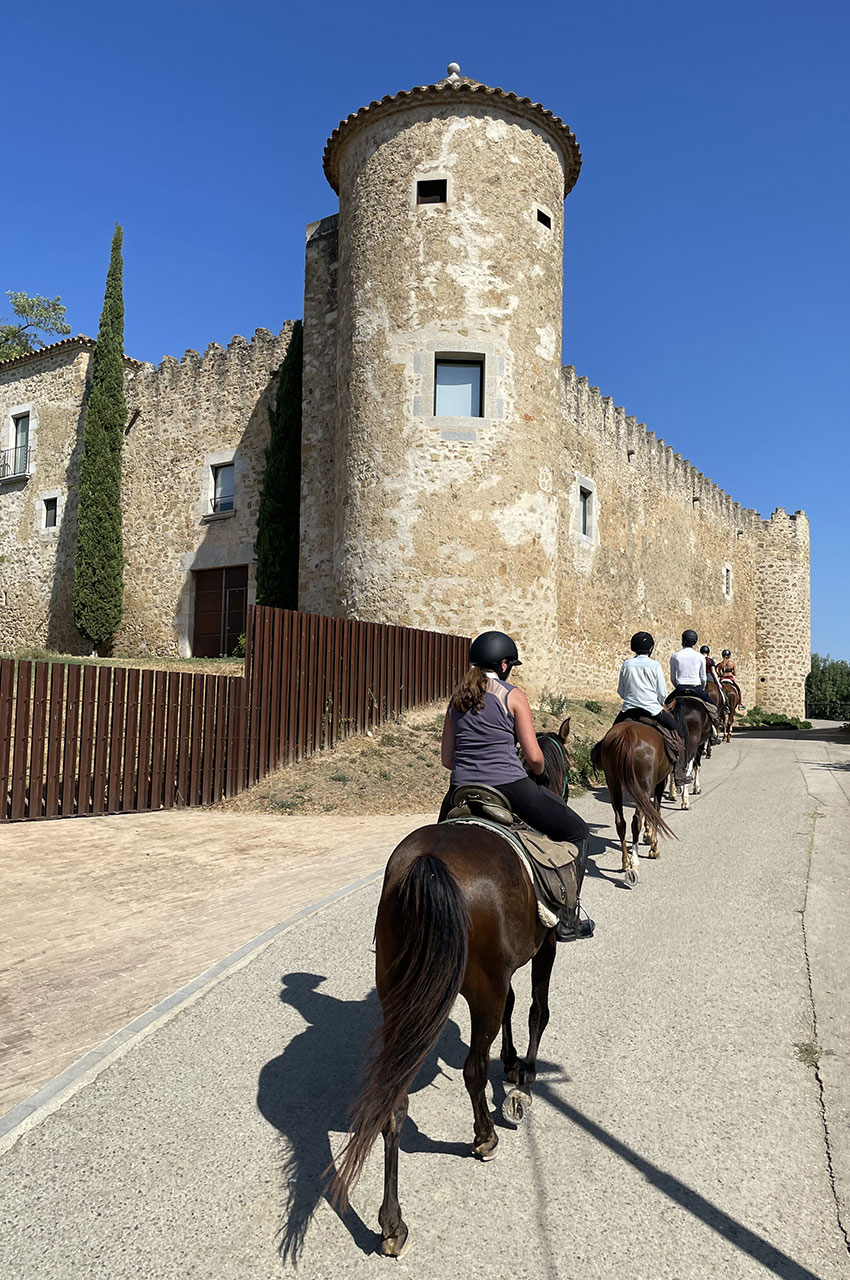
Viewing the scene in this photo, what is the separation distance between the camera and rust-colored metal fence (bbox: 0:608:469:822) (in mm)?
8859

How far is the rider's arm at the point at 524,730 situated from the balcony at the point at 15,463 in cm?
2755

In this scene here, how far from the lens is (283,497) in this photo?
2097cm

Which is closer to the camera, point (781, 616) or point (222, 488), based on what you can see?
point (222, 488)

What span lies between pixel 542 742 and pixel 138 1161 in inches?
109

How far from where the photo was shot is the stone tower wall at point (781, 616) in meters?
37.5

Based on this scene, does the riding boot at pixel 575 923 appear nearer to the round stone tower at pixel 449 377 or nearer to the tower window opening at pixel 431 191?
the round stone tower at pixel 449 377

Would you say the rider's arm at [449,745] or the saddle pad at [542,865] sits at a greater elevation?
the rider's arm at [449,745]

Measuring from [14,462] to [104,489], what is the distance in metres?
5.77

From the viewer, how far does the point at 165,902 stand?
6449 millimetres

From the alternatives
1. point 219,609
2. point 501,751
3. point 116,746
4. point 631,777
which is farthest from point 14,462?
point 501,751

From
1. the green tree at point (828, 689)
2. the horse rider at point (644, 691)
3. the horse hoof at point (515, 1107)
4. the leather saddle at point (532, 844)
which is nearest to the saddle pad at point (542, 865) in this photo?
the leather saddle at point (532, 844)

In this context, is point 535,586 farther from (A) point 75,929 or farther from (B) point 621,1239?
(B) point 621,1239

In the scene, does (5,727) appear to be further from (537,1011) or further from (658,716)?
(537,1011)

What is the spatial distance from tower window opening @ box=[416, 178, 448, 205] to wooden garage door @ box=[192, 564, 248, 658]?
10.3 meters
